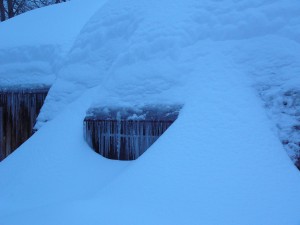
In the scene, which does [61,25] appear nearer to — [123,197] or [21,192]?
[21,192]

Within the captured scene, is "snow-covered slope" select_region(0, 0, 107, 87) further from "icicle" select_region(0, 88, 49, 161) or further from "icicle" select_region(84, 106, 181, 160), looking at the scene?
"icicle" select_region(84, 106, 181, 160)

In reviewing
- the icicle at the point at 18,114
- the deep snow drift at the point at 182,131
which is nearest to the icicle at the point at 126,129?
the deep snow drift at the point at 182,131

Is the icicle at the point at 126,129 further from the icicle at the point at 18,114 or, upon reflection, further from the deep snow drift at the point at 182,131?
the icicle at the point at 18,114

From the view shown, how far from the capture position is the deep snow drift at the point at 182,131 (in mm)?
2727

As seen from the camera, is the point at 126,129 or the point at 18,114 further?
the point at 18,114

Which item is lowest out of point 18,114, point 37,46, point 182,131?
point 182,131

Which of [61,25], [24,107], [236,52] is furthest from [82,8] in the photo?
[236,52]

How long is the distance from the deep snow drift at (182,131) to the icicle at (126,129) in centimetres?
16

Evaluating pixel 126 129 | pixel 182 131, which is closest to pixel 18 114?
pixel 126 129

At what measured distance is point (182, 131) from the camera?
11.2 ft

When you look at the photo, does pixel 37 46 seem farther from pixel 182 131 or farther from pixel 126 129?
pixel 182 131

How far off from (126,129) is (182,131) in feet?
3.36

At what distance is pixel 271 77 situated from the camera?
371cm

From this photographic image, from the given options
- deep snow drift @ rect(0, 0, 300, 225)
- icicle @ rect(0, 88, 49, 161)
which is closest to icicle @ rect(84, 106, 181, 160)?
deep snow drift @ rect(0, 0, 300, 225)
